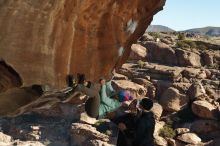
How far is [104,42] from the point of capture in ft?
29.0

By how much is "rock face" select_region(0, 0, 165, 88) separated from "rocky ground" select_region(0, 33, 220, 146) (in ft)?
67.6

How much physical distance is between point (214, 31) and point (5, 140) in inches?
6092

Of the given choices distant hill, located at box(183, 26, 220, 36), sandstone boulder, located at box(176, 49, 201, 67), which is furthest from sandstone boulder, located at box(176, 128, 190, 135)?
distant hill, located at box(183, 26, 220, 36)

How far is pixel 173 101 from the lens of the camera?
36.0 m

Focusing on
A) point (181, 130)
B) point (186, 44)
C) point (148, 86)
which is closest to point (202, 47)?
point (186, 44)

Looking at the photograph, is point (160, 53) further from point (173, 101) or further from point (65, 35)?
point (65, 35)

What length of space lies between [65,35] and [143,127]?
2307mm

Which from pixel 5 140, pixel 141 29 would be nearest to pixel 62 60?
pixel 141 29

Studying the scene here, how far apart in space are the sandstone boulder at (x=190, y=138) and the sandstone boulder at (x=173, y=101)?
4237 mm

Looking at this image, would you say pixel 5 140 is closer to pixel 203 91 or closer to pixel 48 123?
pixel 48 123

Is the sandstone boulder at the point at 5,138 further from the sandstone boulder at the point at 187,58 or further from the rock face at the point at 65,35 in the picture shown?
the rock face at the point at 65,35

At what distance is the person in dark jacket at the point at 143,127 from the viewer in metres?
6.42

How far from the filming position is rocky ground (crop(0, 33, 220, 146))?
33.0 m

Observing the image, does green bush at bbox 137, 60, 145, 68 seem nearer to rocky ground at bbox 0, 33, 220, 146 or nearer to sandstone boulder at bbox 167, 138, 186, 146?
rocky ground at bbox 0, 33, 220, 146
